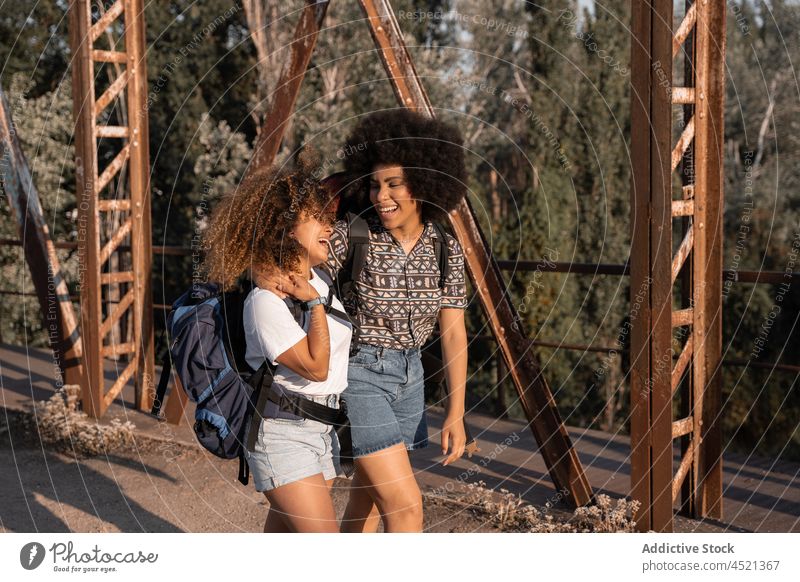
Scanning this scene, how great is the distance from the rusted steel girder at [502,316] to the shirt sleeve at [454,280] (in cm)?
146

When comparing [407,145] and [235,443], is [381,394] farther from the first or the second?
[407,145]

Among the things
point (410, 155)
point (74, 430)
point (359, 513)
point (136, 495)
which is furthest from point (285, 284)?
point (74, 430)

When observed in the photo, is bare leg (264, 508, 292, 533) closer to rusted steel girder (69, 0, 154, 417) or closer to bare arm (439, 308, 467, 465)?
bare arm (439, 308, 467, 465)

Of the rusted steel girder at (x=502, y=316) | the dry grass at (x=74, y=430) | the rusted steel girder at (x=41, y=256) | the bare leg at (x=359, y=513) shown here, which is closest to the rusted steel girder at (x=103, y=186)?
the rusted steel girder at (x=41, y=256)

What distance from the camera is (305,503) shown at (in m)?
2.80

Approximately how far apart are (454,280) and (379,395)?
0.48 meters

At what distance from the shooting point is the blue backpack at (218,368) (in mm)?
2760

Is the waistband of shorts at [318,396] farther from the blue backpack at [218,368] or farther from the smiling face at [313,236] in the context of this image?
the smiling face at [313,236]

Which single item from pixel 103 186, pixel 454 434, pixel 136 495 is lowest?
pixel 136 495

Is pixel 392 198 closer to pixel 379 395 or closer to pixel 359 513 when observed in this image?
pixel 379 395

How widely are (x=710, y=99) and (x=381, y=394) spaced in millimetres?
2282

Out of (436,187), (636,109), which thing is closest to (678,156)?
(636,109)

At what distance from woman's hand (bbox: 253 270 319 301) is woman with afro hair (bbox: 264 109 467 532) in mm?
393

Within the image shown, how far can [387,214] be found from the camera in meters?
3.16
